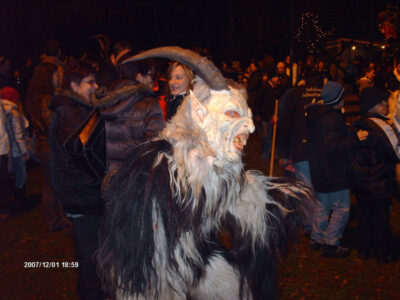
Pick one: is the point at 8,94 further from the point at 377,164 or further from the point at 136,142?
the point at 377,164

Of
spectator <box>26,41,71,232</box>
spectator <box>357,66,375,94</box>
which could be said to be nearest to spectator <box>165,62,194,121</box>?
spectator <box>26,41,71,232</box>

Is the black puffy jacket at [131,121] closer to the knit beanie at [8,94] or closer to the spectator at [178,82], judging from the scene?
the spectator at [178,82]

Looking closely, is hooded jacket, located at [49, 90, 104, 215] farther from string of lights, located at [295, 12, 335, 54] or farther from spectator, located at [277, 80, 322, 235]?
string of lights, located at [295, 12, 335, 54]

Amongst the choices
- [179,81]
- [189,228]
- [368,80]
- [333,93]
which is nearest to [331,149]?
[333,93]

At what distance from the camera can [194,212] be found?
2.34 metres

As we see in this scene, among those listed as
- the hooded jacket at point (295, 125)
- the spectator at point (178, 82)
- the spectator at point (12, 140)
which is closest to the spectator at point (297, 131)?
the hooded jacket at point (295, 125)

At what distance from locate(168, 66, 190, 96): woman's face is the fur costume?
1.33m

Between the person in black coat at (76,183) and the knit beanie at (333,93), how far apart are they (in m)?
2.71

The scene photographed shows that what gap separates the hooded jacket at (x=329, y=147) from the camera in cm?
443

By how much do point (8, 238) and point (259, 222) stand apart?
465 cm

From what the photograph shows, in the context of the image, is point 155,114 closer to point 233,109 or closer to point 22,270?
point 233,109

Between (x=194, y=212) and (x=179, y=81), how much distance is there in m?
1.81

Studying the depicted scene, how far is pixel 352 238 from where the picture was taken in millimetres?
5391

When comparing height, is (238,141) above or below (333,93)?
below
